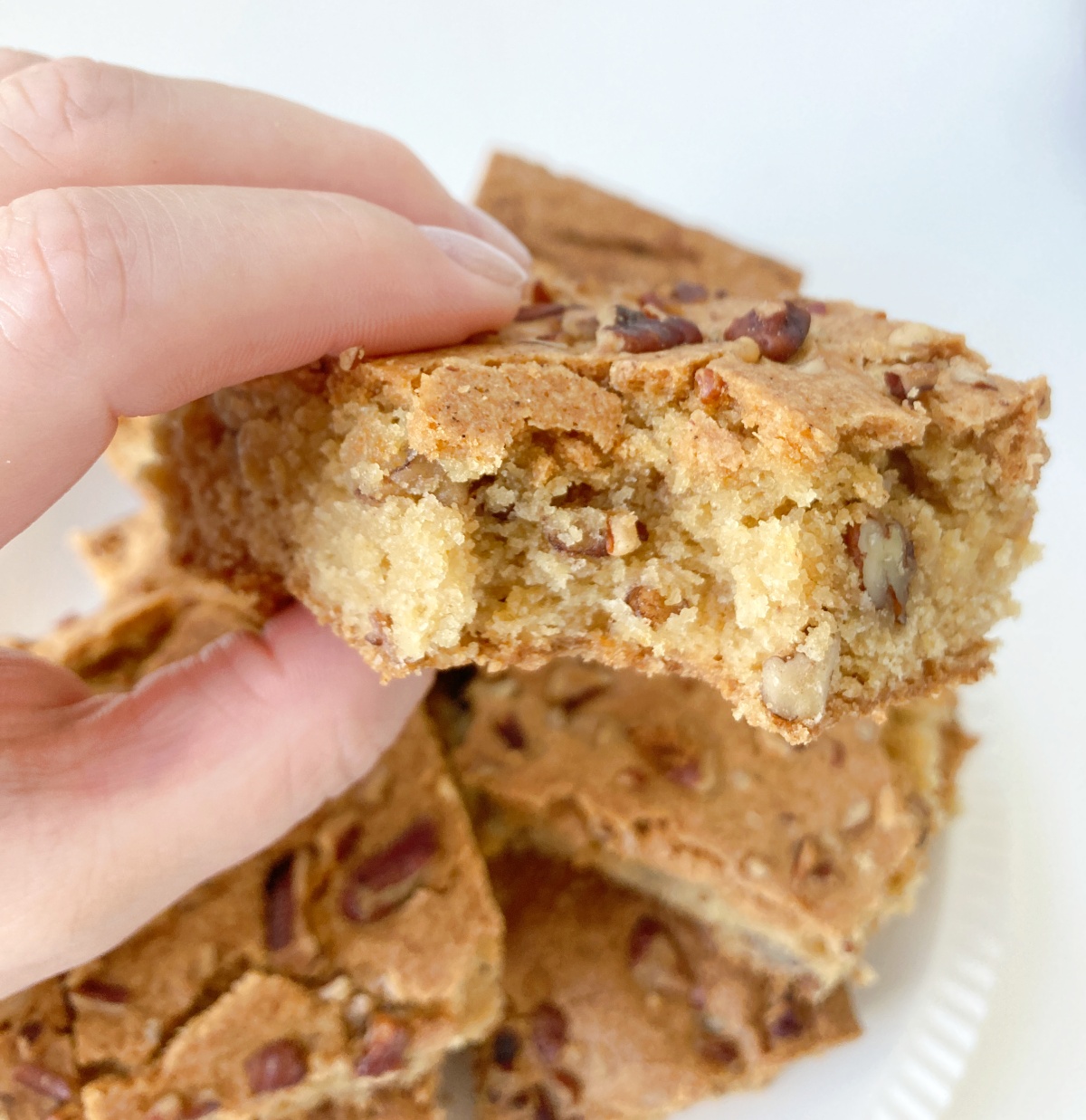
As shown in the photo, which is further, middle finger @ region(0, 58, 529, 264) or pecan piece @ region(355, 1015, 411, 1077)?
pecan piece @ region(355, 1015, 411, 1077)

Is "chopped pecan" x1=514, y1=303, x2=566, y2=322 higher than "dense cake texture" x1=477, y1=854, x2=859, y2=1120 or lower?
higher

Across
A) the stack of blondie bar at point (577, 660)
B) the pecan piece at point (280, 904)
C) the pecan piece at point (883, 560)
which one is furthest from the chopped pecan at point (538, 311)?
the pecan piece at point (280, 904)

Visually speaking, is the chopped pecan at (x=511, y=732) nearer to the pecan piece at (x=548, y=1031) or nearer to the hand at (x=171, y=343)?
the hand at (x=171, y=343)

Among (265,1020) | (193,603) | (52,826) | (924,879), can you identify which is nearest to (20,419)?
(52,826)

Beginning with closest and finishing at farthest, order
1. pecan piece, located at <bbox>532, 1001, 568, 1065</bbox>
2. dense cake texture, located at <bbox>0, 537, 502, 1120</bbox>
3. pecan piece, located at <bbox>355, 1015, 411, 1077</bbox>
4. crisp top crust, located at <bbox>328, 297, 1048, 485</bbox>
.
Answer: crisp top crust, located at <bbox>328, 297, 1048, 485</bbox>
dense cake texture, located at <bbox>0, 537, 502, 1120</bbox>
pecan piece, located at <bbox>355, 1015, 411, 1077</bbox>
pecan piece, located at <bbox>532, 1001, 568, 1065</bbox>

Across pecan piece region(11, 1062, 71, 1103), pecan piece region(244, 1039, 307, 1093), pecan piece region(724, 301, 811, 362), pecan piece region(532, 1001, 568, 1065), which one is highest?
pecan piece region(724, 301, 811, 362)

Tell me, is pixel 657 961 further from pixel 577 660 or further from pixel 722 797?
pixel 577 660

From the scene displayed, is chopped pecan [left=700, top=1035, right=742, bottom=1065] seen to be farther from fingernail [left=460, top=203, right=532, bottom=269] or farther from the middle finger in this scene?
the middle finger

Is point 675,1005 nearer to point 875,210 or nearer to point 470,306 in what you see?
point 470,306

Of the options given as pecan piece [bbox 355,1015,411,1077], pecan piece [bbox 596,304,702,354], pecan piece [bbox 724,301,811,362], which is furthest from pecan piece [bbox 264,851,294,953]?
pecan piece [bbox 724,301,811,362]
